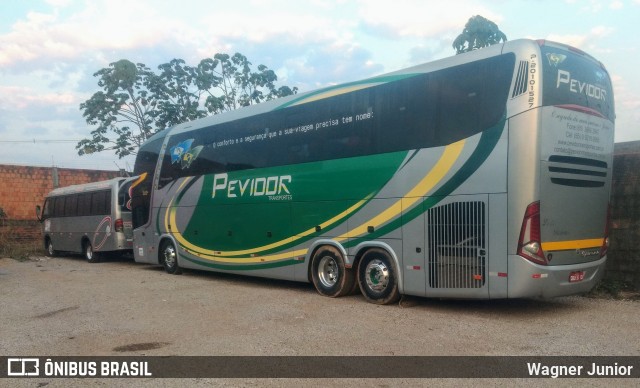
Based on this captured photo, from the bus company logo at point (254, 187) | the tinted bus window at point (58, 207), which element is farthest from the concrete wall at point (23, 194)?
the bus company logo at point (254, 187)

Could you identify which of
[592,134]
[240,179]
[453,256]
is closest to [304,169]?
[240,179]

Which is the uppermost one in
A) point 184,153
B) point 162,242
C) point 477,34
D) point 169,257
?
point 477,34

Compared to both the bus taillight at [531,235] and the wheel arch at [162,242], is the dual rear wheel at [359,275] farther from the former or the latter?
the wheel arch at [162,242]

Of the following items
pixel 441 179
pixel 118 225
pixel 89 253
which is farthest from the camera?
pixel 89 253

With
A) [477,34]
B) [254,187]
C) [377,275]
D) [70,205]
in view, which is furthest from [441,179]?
[70,205]

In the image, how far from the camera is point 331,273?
10.1 metres

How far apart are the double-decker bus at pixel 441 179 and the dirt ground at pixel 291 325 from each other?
51 cm

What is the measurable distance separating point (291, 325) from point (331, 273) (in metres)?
2.58

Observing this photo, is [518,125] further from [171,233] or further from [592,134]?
[171,233]

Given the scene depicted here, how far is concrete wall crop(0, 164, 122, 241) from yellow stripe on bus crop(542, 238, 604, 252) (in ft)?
71.0

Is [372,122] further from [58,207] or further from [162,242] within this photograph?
[58,207]

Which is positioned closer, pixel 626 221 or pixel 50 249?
pixel 626 221

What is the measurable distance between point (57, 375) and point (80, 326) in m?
2.44

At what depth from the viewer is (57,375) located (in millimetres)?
5641
